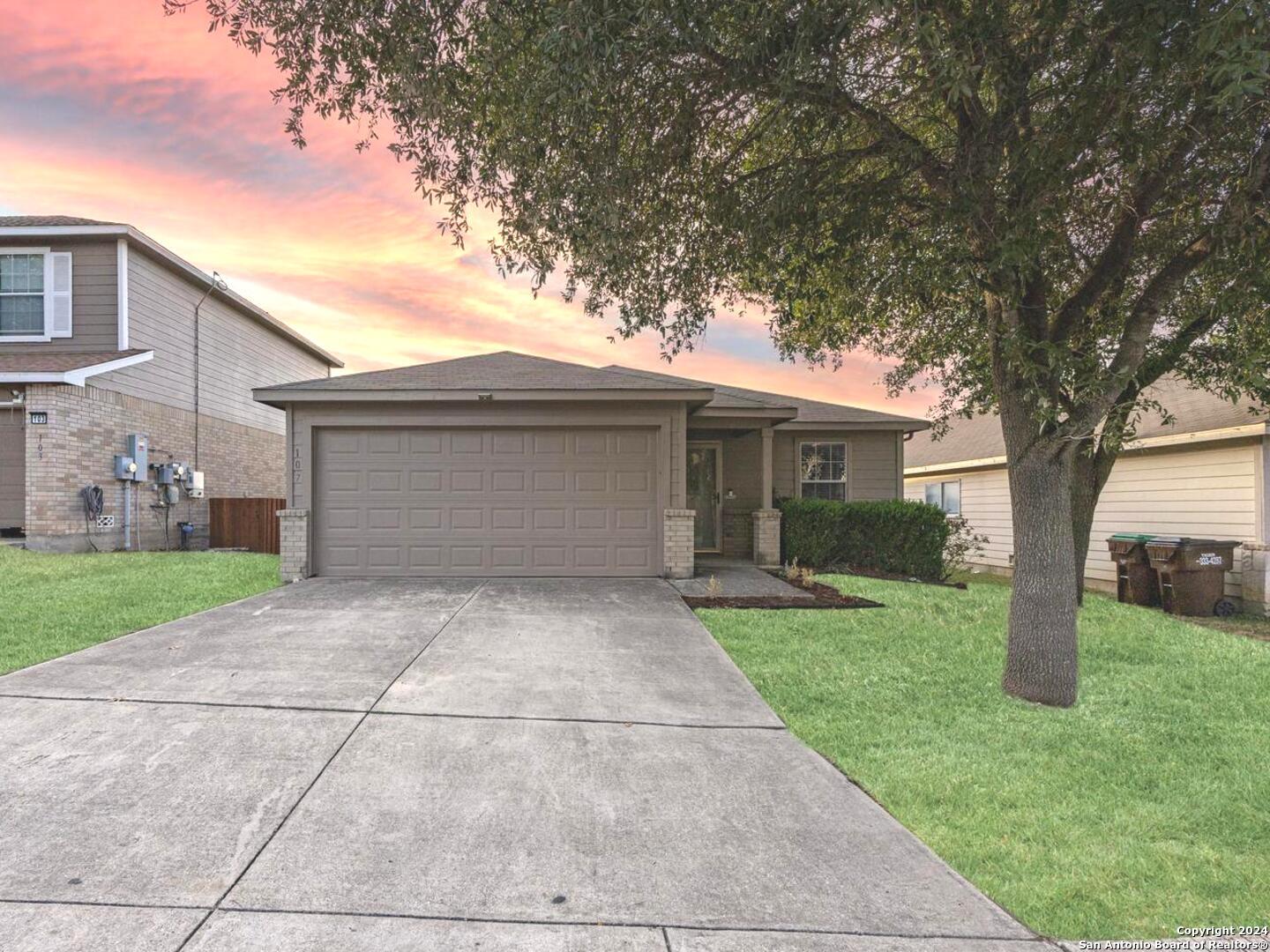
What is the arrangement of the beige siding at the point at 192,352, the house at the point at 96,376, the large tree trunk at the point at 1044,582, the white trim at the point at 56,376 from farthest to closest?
the beige siding at the point at 192,352
the house at the point at 96,376
the white trim at the point at 56,376
the large tree trunk at the point at 1044,582

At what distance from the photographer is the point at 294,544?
1020cm

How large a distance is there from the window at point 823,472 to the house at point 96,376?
13855 millimetres

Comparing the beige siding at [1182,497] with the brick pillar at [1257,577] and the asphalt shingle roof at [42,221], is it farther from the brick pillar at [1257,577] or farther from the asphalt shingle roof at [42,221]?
the asphalt shingle roof at [42,221]

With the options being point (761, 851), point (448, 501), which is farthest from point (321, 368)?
point (761, 851)

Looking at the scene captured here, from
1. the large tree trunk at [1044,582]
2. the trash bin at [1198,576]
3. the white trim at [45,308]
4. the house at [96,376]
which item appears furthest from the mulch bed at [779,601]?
the white trim at [45,308]

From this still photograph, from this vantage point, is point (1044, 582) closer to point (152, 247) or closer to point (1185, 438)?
point (1185, 438)

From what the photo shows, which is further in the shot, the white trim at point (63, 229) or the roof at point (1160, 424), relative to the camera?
the white trim at point (63, 229)

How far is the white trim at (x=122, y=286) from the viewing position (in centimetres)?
1365

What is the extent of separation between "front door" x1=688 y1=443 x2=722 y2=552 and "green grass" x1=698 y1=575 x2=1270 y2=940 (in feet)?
20.8

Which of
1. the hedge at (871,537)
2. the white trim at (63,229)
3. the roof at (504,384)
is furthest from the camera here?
the white trim at (63,229)

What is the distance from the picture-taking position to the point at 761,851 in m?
2.97

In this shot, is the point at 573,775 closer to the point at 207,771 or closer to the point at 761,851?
the point at 761,851

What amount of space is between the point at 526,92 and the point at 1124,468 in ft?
48.1

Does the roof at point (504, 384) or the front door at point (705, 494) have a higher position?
the roof at point (504, 384)
